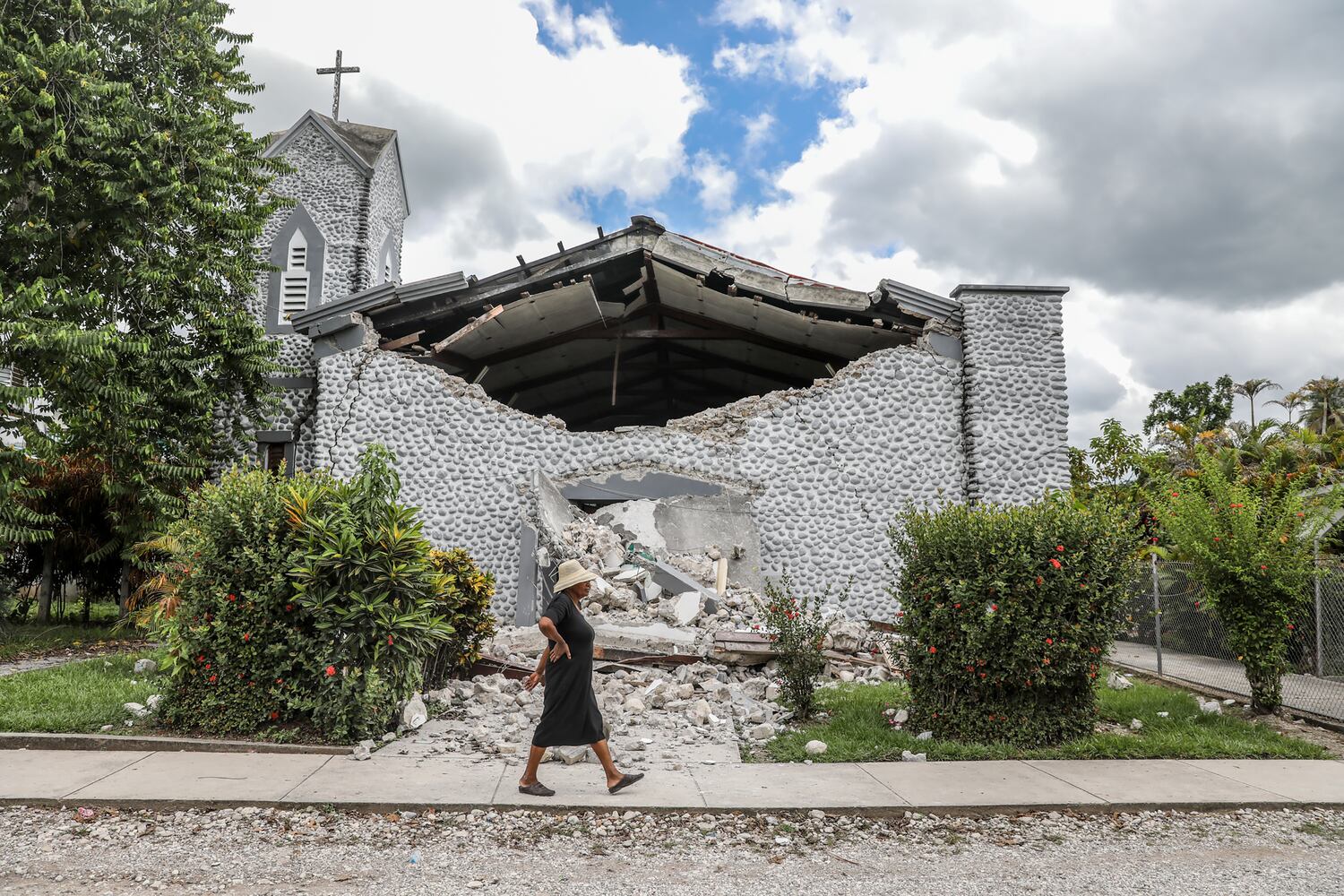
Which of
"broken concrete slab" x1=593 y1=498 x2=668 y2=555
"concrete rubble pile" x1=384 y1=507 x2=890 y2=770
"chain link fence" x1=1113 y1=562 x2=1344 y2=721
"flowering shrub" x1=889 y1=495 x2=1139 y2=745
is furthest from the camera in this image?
"broken concrete slab" x1=593 y1=498 x2=668 y2=555

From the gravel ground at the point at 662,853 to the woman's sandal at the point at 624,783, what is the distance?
0.31 metres

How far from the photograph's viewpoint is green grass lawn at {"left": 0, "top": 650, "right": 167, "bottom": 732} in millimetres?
7805

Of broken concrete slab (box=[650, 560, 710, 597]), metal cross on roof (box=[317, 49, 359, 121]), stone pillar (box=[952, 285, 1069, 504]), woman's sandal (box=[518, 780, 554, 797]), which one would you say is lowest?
woman's sandal (box=[518, 780, 554, 797])

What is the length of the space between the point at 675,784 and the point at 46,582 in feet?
49.2

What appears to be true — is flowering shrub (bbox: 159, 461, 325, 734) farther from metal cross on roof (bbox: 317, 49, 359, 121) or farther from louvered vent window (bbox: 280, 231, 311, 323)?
metal cross on roof (bbox: 317, 49, 359, 121)

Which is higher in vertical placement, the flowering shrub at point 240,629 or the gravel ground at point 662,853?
the flowering shrub at point 240,629

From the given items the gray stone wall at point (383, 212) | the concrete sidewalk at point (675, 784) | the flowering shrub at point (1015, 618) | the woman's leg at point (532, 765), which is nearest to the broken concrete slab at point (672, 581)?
the flowering shrub at point (1015, 618)

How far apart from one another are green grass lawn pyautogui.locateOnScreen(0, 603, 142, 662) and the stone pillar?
15568mm

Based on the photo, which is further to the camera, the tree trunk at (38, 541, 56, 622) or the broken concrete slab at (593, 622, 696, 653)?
the tree trunk at (38, 541, 56, 622)

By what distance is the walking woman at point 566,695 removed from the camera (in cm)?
611

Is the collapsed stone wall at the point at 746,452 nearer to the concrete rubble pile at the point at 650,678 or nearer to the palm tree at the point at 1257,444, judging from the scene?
the concrete rubble pile at the point at 650,678

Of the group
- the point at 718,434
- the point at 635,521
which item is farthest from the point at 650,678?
the point at 718,434

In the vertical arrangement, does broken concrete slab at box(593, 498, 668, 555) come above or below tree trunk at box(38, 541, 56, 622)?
above

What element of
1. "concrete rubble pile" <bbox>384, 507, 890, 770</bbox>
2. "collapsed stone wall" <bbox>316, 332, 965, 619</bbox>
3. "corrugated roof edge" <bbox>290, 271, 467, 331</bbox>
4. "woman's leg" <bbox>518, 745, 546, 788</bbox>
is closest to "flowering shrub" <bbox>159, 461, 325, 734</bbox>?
"concrete rubble pile" <bbox>384, 507, 890, 770</bbox>
